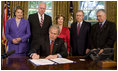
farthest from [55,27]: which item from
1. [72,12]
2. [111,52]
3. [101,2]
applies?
[101,2]

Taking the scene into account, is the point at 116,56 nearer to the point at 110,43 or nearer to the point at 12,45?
the point at 110,43

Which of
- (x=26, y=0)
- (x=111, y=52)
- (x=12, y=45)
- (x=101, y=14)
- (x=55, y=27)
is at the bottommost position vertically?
(x=12, y=45)

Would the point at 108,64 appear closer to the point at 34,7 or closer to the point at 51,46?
the point at 51,46

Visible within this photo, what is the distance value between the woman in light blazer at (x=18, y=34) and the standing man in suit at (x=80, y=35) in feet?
3.77

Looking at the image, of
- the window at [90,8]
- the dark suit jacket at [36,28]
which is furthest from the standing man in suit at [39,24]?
the window at [90,8]

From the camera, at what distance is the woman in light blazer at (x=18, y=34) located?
10.5 feet

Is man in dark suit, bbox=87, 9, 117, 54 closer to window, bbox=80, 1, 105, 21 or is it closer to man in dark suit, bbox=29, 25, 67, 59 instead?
man in dark suit, bbox=29, 25, 67, 59

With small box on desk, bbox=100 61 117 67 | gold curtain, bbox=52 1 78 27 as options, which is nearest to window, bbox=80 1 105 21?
gold curtain, bbox=52 1 78 27

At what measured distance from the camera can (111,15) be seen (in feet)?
24.3

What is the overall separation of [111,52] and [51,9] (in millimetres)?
6218

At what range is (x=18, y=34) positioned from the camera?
3.26 meters

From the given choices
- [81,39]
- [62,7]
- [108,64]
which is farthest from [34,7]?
[108,64]

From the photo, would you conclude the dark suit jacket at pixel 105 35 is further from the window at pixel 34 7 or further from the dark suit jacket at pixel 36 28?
the window at pixel 34 7

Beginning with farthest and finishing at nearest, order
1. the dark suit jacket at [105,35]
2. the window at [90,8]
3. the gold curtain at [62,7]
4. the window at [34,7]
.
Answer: the window at [90,8], the window at [34,7], the gold curtain at [62,7], the dark suit jacket at [105,35]
